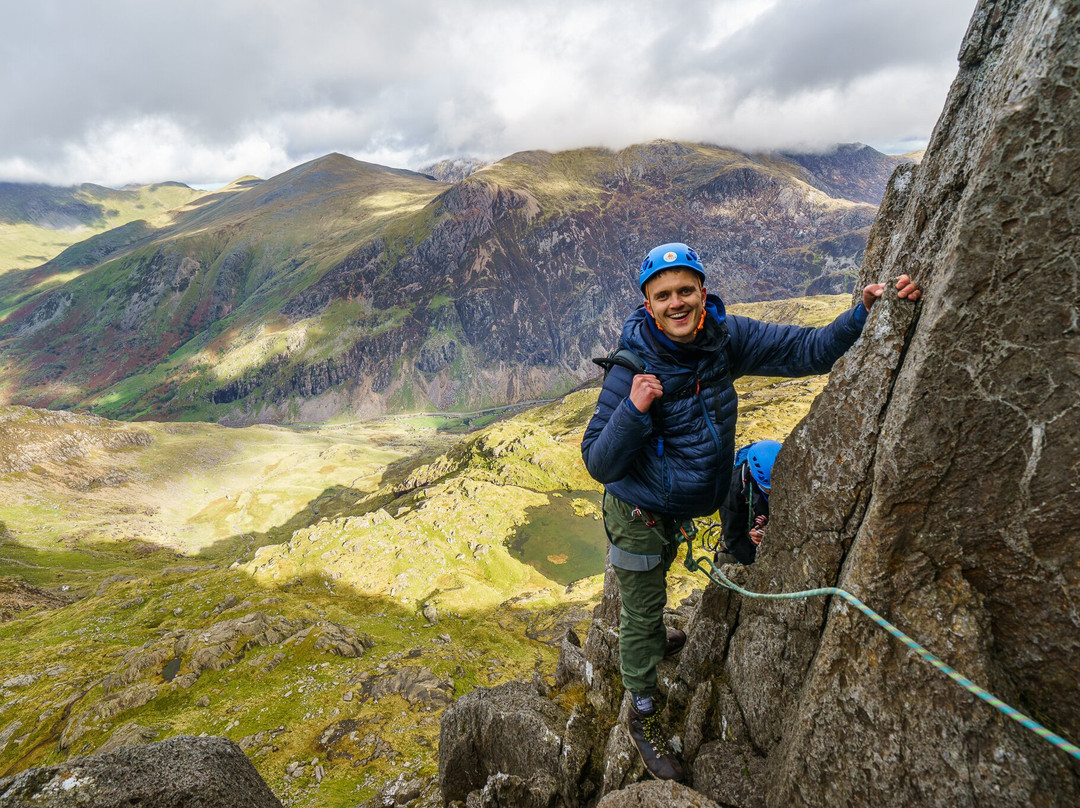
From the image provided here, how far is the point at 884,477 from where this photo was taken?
6031mm

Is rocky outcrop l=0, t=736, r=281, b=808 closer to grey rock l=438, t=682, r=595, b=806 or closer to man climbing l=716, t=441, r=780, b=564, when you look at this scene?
grey rock l=438, t=682, r=595, b=806

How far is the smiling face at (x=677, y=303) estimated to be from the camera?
265 inches

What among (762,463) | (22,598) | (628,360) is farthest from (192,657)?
(22,598)

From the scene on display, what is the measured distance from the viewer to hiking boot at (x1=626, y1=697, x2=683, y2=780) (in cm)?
891

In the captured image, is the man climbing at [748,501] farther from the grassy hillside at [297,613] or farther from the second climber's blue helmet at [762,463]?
the grassy hillside at [297,613]

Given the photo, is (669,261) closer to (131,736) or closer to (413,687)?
(131,736)

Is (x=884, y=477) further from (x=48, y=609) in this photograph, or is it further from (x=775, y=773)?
(x=48, y=609)

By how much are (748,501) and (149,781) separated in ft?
43.2

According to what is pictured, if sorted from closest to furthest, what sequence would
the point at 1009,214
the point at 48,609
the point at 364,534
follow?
the point at 1009,214 < the point at 48,609 < the point at 364,534

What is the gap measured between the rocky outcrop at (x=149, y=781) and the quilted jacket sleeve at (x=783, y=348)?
1341cm

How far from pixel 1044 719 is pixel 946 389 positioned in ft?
12.6

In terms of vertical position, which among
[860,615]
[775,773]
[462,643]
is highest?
[860,615]

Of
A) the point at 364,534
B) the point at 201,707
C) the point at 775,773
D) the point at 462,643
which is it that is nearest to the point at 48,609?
the point at 364,534

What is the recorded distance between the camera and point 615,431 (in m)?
6.61
